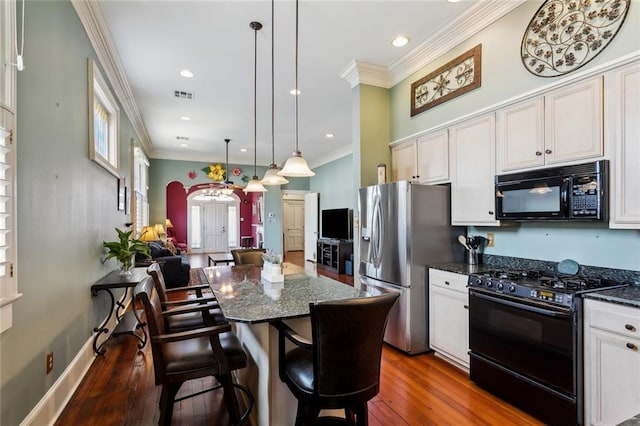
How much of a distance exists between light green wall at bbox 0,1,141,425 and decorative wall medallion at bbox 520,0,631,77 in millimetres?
3434

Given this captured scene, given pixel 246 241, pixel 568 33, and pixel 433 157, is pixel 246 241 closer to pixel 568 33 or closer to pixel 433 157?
pixel 433 157

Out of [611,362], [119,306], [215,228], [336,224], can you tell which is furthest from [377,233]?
[215,228]

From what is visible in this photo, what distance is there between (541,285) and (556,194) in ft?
2.21

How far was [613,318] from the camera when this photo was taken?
1760 mm

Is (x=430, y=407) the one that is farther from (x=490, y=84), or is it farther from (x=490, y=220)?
(x=490, y=84)

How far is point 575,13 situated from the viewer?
223 cm

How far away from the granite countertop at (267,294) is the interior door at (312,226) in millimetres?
6418

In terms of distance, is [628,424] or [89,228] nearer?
[628,424]

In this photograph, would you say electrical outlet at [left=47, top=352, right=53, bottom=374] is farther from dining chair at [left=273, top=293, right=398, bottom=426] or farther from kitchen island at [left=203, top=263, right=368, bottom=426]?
dining chair at [left=273, top=293, right=398, bottom=426]

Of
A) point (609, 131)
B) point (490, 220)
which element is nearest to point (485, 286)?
Answer: point (490, 220)

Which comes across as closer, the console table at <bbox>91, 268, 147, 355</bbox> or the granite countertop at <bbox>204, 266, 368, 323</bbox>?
the granite countertop at <bbox>204, 266, 368, 323</bbox>

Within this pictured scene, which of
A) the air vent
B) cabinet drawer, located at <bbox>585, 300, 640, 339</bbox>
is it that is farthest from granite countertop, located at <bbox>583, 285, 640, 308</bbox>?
the air vent

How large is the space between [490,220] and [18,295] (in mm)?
3321

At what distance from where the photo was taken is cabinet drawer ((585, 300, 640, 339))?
5.50 feet
